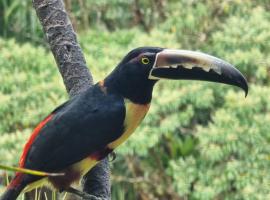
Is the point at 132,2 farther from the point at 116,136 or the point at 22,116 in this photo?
the point at 116,136

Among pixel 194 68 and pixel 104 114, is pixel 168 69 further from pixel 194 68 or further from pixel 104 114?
pixel 104 114

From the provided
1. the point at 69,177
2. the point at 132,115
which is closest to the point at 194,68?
the point at 132,115

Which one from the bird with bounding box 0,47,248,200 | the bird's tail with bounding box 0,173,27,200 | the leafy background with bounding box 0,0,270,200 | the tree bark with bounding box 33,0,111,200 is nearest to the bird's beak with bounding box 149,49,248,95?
the bird with bounding box 0,47,248,200

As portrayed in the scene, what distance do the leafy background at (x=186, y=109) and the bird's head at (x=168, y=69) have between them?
146 cm

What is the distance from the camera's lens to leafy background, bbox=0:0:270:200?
4.81 meters

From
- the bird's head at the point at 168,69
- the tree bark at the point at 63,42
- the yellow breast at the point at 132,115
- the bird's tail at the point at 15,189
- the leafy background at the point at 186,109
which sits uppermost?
the tree bark at the point at 63,42

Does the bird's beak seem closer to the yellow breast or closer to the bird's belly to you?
the yellow breast

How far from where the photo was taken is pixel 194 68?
306cm

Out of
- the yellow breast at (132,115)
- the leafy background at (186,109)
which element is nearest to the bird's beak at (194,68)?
the yellow breast at (132,115)

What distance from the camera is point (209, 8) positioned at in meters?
6.31

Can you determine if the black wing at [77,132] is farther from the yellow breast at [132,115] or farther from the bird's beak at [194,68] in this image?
the bird's beak at [194,68]

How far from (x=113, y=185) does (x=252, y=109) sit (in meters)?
1.28

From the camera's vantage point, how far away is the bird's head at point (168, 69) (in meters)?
3.04

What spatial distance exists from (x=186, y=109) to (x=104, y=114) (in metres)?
2.10
